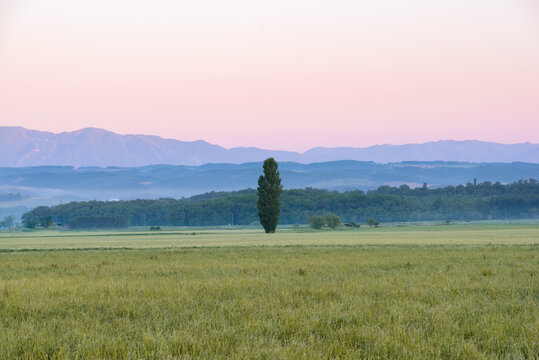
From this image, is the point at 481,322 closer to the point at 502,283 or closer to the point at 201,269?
the point at 502,283

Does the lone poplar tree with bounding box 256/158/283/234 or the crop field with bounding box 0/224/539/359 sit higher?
the lone poplar tree with bounding box 256/158/283/234

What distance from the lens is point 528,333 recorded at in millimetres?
8906

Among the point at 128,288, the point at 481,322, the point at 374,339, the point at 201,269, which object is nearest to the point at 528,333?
the point at 481,322

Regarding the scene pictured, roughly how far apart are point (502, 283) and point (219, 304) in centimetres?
841

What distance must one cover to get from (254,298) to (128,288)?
12.5 ft

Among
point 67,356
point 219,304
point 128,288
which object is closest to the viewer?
point 67,356

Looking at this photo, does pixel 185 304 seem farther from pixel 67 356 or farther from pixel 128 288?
pixel 67 356

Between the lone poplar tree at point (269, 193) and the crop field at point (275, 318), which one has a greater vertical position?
the lone poplar tree at point (269, 193)

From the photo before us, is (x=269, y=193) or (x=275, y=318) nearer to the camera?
(x=275, y=318)

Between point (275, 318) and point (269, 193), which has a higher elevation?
point (269, 193)

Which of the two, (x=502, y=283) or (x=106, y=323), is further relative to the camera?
(x=502, y=283)

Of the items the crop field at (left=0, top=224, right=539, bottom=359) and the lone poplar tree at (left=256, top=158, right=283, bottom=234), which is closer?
the crop field at (left=0, top=224, right=539, bottom=359)

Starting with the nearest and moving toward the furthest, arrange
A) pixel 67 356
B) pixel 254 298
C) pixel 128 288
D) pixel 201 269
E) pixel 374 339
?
1. pixel 67 356
2. pixel 374 339
3. pixel 254 298
4. pixel 128 288
5. pixel 201 269

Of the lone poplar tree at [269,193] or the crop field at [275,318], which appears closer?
the crop field at [275,318]
